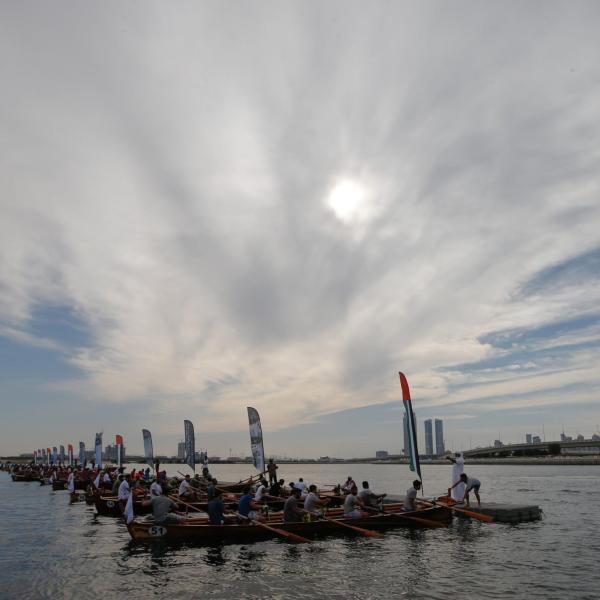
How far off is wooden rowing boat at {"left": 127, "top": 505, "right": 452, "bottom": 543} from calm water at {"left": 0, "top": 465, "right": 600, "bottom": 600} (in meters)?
0.41

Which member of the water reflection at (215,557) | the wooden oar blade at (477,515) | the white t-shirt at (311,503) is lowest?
the wooden oar blade at (477,515)

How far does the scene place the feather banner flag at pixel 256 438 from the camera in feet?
134

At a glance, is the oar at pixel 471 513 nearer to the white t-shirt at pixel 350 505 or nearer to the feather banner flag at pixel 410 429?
the feather banner flag at pixel 410 429

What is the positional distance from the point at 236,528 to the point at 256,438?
19.8 meters

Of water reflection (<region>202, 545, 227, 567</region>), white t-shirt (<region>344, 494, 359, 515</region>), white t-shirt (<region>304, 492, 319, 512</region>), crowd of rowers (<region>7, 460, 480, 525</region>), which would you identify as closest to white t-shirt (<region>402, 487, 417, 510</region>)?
crowd of rowers (<region>7, 460, 480, 525</region>)

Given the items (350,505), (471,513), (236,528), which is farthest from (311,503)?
(471,513)

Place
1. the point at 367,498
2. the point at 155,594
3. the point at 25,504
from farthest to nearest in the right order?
the point at 25,504 < the point at 367,498 < the point at 155,594

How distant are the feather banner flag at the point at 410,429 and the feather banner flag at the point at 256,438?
1608 cm

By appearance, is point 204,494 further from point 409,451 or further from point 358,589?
point 358,589

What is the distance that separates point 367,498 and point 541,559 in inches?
329

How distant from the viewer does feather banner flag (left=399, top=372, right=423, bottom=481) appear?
2715 cm

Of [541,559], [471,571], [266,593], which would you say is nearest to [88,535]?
[266,593]

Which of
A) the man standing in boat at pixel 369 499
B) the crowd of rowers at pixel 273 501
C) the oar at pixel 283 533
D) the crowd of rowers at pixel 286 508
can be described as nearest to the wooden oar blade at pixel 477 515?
the crowd of rowers at pixel 273 501

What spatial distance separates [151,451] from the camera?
59.2 metres
